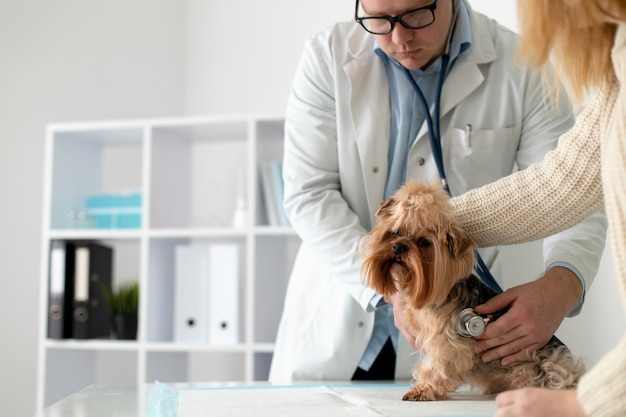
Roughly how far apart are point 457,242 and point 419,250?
7 centimetres

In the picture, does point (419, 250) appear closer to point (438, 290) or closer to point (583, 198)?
point (438, 290)

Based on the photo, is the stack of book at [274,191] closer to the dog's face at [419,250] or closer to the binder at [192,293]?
the binder at [192,293]

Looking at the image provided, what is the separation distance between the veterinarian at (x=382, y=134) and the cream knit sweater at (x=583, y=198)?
41 cm

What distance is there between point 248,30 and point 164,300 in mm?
1370

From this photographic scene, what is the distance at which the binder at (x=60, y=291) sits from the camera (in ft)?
10.6

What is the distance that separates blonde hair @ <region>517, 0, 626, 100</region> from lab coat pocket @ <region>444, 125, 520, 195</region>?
765mm

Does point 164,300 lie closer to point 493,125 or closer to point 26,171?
point 26,171

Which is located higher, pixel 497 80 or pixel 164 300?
pixel 497 80

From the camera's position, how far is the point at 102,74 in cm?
373

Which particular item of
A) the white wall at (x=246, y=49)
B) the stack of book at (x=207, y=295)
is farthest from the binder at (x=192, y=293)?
the white wall at (x=246, y=49)

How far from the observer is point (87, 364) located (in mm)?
3482

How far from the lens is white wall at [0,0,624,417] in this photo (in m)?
3.54

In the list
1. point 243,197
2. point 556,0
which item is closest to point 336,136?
point 556,0

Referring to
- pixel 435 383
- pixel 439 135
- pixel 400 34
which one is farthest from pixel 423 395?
pixel 400 34
